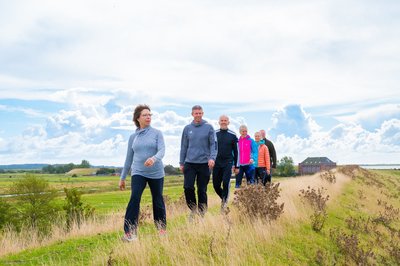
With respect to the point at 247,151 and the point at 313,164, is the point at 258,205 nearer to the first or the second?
the point at 247,151

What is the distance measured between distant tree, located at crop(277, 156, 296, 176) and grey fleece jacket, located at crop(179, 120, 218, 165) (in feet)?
385

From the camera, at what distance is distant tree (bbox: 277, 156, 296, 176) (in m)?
124

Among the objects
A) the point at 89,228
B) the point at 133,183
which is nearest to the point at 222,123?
the point at 133,183

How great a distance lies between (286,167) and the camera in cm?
12506

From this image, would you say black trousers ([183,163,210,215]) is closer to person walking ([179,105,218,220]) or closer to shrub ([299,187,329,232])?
person walking ([179,105,218,220])

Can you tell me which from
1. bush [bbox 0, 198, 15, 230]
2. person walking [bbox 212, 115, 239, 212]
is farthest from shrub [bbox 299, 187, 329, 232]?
bush [bbox 0, 198, 15, 230]

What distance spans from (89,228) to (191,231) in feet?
15.4

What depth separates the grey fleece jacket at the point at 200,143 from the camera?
28.9 ft

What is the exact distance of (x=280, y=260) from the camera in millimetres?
7520

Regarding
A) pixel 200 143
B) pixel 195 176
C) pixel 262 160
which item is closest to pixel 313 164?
pixel 262 160

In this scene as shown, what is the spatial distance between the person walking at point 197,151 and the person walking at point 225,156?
1.26 meters

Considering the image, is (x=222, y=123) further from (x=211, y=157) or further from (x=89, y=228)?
(x=89, y=228)

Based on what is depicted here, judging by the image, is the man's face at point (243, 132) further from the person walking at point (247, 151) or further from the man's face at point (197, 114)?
the man's face at point (197, 114)

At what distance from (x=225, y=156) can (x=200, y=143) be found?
63.3 inches
